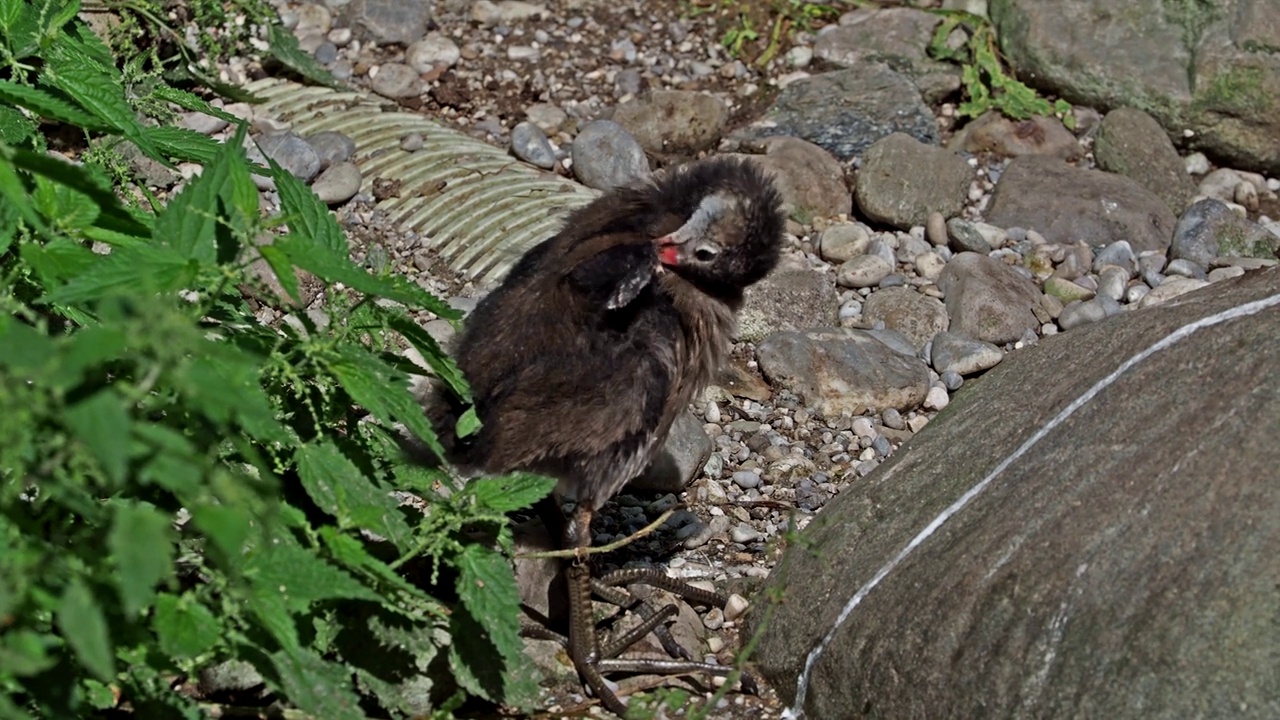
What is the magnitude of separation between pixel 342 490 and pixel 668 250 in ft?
5.44

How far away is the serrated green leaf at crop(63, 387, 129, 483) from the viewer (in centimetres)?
218

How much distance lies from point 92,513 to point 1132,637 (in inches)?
80.9

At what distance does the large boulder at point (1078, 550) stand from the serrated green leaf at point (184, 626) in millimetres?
1176

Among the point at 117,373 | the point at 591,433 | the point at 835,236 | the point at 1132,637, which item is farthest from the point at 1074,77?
the point at 117,373

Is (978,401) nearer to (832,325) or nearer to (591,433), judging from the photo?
(591,433)

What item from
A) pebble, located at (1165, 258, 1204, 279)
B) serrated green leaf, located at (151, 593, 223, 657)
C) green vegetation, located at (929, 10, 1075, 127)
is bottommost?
pebble, located at (1165, 258, 1204, 279)

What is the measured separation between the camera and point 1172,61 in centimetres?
751

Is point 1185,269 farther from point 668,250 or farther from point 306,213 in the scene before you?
point 306,213

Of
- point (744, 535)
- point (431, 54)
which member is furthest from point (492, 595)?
point (431, 54)

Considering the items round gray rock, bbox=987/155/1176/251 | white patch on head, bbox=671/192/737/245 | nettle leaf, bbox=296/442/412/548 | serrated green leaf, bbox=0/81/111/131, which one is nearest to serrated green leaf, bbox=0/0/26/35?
serrated green leaf, bbox=0/81/111/131

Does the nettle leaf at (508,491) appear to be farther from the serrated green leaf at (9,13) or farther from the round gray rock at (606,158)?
the round gray rock at (606,158)

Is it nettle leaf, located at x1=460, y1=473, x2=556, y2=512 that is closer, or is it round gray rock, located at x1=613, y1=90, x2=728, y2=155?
nettle leaf, located at x1=460, y1=473, x2=556, y2=512

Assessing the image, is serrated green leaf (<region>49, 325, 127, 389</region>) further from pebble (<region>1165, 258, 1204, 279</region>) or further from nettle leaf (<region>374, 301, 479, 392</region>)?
pebble (<region>1165, 258, 1204, 279</region>)

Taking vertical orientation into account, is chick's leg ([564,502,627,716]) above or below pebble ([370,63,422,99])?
below
